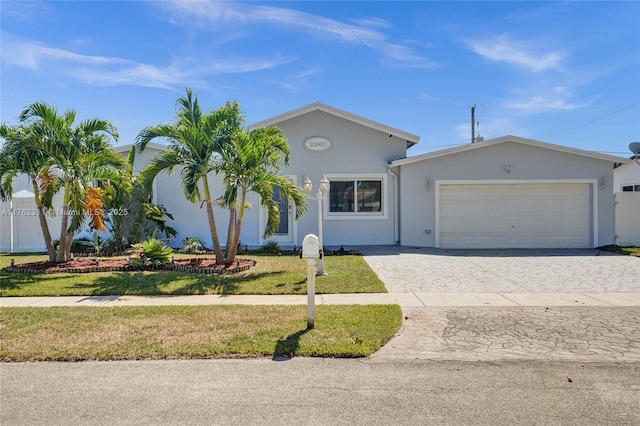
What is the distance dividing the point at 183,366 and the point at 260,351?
0.87 metres

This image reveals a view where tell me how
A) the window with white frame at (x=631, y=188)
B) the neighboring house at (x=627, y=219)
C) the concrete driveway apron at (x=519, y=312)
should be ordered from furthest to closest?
the window with white frame at (x=631, y=188) < the neighboring house at (x=627, y=219) < the concrete driveway apron at (x=519, y=312)

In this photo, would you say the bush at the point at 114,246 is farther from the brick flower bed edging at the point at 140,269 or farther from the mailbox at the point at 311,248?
the mailbox at the point at 311,248

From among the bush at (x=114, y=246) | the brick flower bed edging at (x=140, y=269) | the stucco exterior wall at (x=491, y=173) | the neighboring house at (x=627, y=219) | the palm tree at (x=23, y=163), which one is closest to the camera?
the palm tree at (x=23, y=163)


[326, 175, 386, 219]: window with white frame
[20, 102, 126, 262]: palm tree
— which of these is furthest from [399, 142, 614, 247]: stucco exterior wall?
[20, 102, 126, 262]: palm tree

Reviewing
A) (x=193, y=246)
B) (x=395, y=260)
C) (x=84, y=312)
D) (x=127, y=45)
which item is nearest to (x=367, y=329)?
(x=84, y=312)

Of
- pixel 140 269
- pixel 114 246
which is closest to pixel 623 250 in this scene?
pixel 140 269

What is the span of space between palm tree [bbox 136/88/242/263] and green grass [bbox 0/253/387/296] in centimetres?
168

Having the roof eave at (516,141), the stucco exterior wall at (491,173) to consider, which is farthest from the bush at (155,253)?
the roof eave at (516,141)

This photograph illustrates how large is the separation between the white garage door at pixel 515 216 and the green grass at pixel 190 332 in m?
9.16

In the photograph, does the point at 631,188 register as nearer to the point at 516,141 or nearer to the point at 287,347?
the point at 516,141

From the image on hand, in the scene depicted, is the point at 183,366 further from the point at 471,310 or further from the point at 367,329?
the point at 471,310

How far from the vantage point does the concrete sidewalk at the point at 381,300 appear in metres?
7.00

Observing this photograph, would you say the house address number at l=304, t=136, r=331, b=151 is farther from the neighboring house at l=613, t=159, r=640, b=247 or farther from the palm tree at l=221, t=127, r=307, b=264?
the neighboring house at l=613, t=159, r=640, b=247

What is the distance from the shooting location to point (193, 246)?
13.9m
